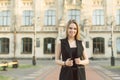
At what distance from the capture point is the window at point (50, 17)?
64.7 m

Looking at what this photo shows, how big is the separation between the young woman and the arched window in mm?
55921

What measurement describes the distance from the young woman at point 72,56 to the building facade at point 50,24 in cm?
5531

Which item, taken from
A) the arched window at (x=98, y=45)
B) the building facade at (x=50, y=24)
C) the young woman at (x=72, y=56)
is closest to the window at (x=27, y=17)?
the building facade at (x=50, y=24)

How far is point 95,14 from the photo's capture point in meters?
64.6

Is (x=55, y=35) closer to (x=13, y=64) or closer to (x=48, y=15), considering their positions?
(x=48, y=15)

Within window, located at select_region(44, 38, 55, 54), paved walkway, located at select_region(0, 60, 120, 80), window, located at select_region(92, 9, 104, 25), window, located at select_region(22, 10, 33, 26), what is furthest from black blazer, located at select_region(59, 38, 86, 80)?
window, located at select_region(22, 10, 33, 26)

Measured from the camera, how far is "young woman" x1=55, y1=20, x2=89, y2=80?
6832 millimetres

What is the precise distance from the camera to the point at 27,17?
65.3 m

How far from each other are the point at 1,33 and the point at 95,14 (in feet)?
52.6

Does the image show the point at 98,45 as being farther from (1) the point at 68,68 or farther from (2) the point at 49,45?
(1) the point at 68,68

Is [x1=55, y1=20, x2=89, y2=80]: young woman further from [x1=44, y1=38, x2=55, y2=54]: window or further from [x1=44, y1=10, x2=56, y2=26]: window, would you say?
[x1=44, y1=10, x2=56, y2=26]: window

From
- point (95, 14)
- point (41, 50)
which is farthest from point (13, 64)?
point (95, 14)

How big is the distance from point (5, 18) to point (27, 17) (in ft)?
12.3

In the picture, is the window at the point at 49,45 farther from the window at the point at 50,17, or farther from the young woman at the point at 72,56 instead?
the young woman at the point at 72,56
